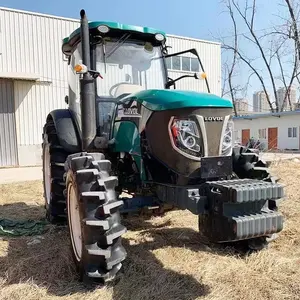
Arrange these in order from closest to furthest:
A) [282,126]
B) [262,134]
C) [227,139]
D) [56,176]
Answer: [227,139], [56,176], [282,126], [262,134]

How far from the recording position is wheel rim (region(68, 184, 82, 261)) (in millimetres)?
3176

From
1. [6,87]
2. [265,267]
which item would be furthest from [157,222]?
[6,87]

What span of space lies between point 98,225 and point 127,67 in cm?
201

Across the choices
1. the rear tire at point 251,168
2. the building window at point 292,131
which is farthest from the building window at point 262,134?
→ the rear tire at point 251,168

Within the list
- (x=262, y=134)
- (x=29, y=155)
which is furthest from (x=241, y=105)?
(x=29, y=155)

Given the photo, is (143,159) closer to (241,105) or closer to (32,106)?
(32,106)

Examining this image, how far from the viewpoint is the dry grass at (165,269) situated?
282cm

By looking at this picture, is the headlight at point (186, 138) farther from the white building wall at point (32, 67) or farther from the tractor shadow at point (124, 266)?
the white building wall at point (32, 67)

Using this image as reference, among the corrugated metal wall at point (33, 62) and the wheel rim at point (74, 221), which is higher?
the corrugated metal wall at point (33, 62)

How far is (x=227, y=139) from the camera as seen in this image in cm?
317

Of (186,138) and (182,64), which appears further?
(182,64)

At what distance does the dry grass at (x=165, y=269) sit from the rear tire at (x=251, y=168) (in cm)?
11

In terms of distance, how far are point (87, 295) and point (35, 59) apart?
13.3 metres

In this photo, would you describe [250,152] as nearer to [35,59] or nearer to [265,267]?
[265,267]
